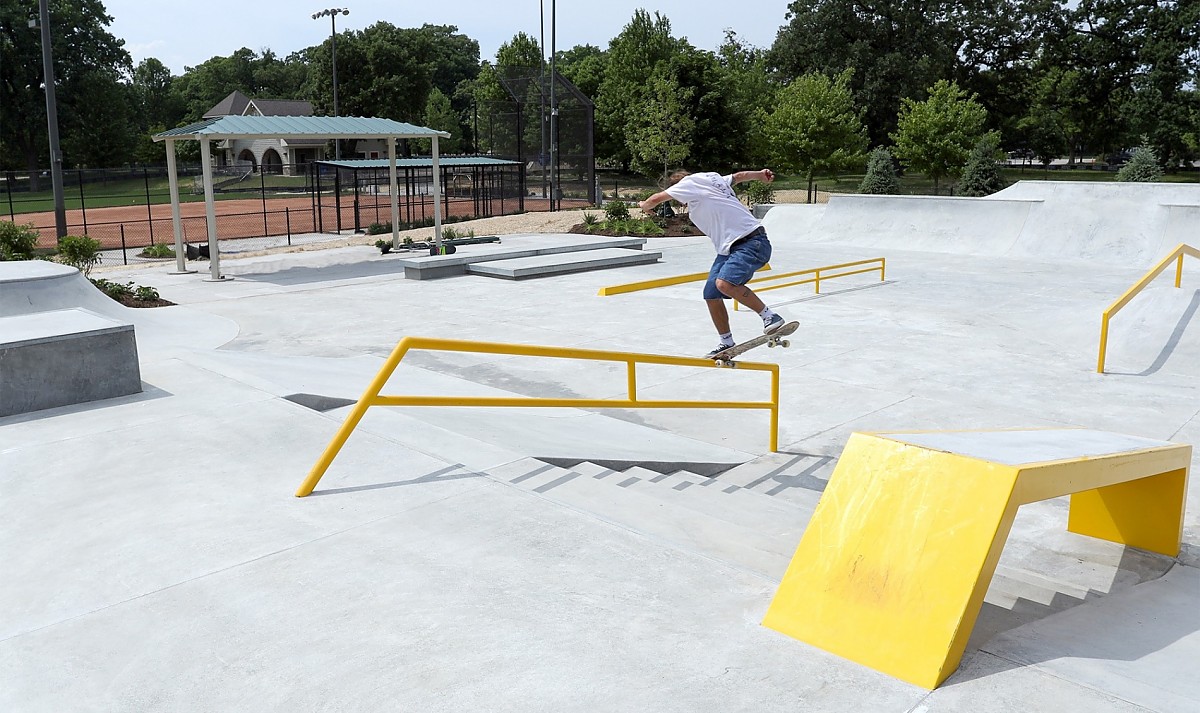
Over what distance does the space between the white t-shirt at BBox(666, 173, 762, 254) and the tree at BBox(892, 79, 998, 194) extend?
106ft

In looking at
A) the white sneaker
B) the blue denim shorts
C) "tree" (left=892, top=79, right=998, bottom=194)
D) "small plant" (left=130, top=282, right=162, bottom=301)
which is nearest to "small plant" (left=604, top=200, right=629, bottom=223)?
"tree" (left=892, top=79, right=998, bottom=194)

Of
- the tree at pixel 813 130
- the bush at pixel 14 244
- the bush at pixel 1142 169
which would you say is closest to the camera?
the bush at pixel 14 244

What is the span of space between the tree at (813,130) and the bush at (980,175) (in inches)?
213

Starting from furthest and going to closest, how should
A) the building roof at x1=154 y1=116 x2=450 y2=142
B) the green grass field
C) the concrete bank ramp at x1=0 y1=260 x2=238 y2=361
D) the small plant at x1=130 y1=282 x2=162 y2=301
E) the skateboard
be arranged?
the green grass field
the building roof at x1=154 y1=116 x2=450 y2=142
the small plant at x1=130 y1=282 x2=162 y2=301
the concrete bank ramp at x1=0 y1=260 x2=238 y2=361
the skateboard

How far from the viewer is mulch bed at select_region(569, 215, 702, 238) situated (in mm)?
27250

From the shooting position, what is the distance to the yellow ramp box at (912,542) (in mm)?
3299

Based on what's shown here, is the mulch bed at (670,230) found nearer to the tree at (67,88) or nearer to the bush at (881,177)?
the bush at (881,177)

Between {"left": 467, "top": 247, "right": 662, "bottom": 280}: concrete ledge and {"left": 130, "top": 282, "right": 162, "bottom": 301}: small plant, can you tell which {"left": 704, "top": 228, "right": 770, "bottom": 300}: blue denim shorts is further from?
{"left": 467, "top": 247, "right": 662, "bottom": 280}: concrete ledge

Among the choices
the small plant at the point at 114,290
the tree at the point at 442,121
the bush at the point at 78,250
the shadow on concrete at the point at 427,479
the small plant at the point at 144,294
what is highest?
the tree at the point at 442,121

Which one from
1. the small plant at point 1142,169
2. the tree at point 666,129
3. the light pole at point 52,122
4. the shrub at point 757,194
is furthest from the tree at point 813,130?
the light pole at point 52,122

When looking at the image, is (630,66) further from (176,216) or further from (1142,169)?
(176,216)

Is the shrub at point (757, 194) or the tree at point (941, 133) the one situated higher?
the tree at point (941, 133)

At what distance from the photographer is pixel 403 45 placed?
7581cm

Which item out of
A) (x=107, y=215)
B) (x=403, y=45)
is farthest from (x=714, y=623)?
(x=403, y=45)
